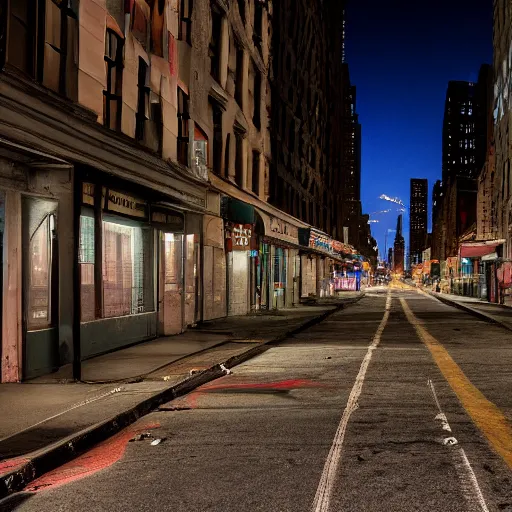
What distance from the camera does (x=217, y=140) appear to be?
2378 cm

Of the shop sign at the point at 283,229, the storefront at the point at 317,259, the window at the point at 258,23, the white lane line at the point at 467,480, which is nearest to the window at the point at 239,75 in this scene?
the window at the point at 258,23

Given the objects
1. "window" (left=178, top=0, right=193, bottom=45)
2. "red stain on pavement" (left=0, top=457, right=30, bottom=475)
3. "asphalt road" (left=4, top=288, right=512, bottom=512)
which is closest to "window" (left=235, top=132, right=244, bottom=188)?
"window" (left=178, top=0, right=193, bottom=45)

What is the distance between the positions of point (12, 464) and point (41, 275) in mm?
5724

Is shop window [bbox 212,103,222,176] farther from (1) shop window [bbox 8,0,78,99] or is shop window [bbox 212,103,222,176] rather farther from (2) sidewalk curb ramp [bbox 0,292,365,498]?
(2) sidewalk curb ramp [bbox 0,292,365,498]

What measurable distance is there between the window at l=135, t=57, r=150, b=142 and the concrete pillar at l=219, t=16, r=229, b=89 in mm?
8212

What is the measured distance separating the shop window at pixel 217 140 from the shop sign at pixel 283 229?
20.0 feet

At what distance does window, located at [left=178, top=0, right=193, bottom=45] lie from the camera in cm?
1927

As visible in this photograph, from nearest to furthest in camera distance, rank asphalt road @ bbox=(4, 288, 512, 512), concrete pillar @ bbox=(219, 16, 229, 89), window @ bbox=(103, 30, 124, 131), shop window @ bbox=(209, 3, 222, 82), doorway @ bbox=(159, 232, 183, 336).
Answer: asphalt road @ bbox=(4, 288, 512, 512) < window @ bbox=(103, 30, 124, 131) < doorway @ bbox=(159, 232, 183, 336) < shop window @ bbox=(209, 3, 222, 82) < concrete pillar @ bbox=(219, 16, 229, 89)

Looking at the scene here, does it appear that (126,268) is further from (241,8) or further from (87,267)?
(241,8)

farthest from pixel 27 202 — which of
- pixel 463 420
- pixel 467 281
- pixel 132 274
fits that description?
pixel 467 281

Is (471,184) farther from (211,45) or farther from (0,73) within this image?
(0,73)

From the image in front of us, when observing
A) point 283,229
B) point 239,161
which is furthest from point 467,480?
point 283,229

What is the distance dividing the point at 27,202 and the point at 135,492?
649 centimetres

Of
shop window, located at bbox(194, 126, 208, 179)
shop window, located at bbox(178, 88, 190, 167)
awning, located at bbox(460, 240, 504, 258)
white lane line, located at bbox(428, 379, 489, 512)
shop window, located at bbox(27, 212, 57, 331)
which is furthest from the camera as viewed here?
awning, located at bbox(460, 240, 504, 258)
